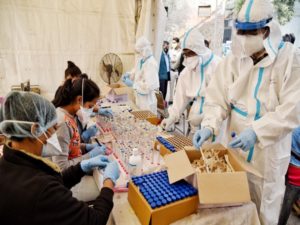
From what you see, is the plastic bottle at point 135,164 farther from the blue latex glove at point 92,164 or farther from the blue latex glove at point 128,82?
the blue latex glove at point 128,82

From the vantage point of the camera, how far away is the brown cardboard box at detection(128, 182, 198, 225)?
0.85 meters

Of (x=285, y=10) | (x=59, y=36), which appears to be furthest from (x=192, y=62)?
(x=285, y=10)

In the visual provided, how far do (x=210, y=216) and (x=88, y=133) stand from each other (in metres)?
1.16

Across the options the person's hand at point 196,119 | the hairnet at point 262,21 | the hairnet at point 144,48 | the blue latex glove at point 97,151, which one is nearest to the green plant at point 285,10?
the hairnet at point 144,48

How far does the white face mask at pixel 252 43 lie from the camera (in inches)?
45.9

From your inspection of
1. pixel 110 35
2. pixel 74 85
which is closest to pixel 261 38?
pixel 74 85

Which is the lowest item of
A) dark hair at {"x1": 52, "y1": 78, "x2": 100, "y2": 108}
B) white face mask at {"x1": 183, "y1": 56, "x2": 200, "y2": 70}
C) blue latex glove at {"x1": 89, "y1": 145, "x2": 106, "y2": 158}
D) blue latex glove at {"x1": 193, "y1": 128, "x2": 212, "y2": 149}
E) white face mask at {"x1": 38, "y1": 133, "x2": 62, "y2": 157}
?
blue latex glove at {"x1": 89, "y1": 145, "x2": 106, "y2": 158}

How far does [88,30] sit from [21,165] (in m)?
2.87

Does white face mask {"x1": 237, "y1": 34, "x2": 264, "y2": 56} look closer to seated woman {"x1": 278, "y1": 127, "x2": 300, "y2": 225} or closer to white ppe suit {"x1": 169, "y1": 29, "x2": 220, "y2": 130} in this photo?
white ppe suit {"x1": 169, "y1": 29, "x2": 220, "y2": 130}

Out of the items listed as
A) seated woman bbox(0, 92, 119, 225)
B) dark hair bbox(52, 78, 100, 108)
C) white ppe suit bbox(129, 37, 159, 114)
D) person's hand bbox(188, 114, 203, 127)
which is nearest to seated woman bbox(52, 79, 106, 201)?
dark hair bbox(52, 78, 100, 108)

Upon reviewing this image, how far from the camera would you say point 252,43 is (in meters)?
1.18

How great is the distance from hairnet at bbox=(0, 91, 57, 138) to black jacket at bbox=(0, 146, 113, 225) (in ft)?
0.23

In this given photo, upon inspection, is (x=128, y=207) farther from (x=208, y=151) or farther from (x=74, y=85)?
(x=74, y=85)

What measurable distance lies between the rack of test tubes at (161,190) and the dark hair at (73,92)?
2.51 ft
